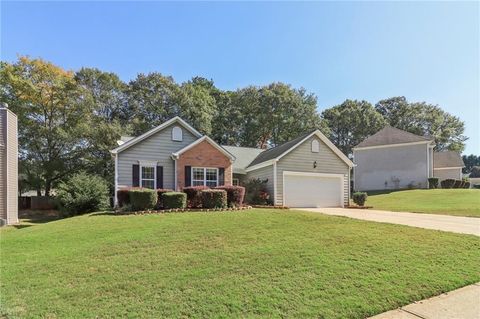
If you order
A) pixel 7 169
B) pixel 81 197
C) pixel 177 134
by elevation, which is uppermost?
pixel 177 134

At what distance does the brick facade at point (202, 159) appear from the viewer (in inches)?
768

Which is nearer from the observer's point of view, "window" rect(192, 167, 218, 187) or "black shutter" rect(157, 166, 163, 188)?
"black shutter" rect(157, 166, 163, 188)

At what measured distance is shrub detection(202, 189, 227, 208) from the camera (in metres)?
15.5

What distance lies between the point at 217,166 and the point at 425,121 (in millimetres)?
51743

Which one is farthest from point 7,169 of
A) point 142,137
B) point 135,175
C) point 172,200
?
point 172,200

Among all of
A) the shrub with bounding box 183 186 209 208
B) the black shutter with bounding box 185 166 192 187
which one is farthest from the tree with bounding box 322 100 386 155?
the shrub with bounding box 183 186 209 208

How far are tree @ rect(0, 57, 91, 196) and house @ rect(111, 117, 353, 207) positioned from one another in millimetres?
12882

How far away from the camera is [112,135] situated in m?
30.3

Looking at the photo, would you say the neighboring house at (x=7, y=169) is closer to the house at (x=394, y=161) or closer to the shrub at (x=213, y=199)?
the shrub at (x=213, y=199)

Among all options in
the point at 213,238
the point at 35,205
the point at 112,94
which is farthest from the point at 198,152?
the point at 112,94

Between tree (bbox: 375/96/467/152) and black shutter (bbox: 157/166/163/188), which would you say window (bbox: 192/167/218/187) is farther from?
tree (bbox: 375/96/467/152)

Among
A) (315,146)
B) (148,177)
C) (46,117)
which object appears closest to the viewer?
Result: (148,177)

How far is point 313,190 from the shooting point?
72.9 feet

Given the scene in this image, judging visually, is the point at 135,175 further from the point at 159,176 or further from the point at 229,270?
the point at 229,270
